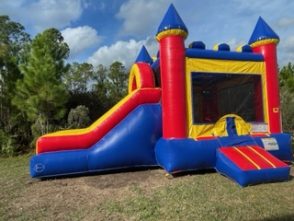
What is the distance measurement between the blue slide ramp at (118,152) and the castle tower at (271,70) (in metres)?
2.21

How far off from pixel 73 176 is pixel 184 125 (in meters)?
2.17

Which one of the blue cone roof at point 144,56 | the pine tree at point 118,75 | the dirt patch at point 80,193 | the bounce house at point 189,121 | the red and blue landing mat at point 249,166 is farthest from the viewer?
the pine tree at point 118,75

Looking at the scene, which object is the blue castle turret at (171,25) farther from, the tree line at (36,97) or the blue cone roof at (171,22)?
the tree line at (36,97)

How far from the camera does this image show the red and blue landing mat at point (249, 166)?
17.5 feet

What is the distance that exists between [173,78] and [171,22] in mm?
1003

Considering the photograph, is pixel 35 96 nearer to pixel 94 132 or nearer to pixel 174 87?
pixel 94 132

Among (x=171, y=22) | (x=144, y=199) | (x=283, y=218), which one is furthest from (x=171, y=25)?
(x=283, y=218)

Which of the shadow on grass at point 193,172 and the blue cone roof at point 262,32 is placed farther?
the blue cone roof at point 262,32

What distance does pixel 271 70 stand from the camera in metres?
7.16

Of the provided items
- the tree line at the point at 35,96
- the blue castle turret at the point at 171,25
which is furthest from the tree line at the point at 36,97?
the blue castle turret at the point at 171,25

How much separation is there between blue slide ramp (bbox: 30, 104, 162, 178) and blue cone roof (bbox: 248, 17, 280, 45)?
8.14 ft

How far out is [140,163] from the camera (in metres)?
6.79

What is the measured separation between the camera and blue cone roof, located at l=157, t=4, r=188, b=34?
21.0 ft

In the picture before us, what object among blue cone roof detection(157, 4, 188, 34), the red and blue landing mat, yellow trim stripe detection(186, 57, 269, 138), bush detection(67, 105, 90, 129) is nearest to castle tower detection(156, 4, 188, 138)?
blue cone roof detection(157, 4, 188, 34)
